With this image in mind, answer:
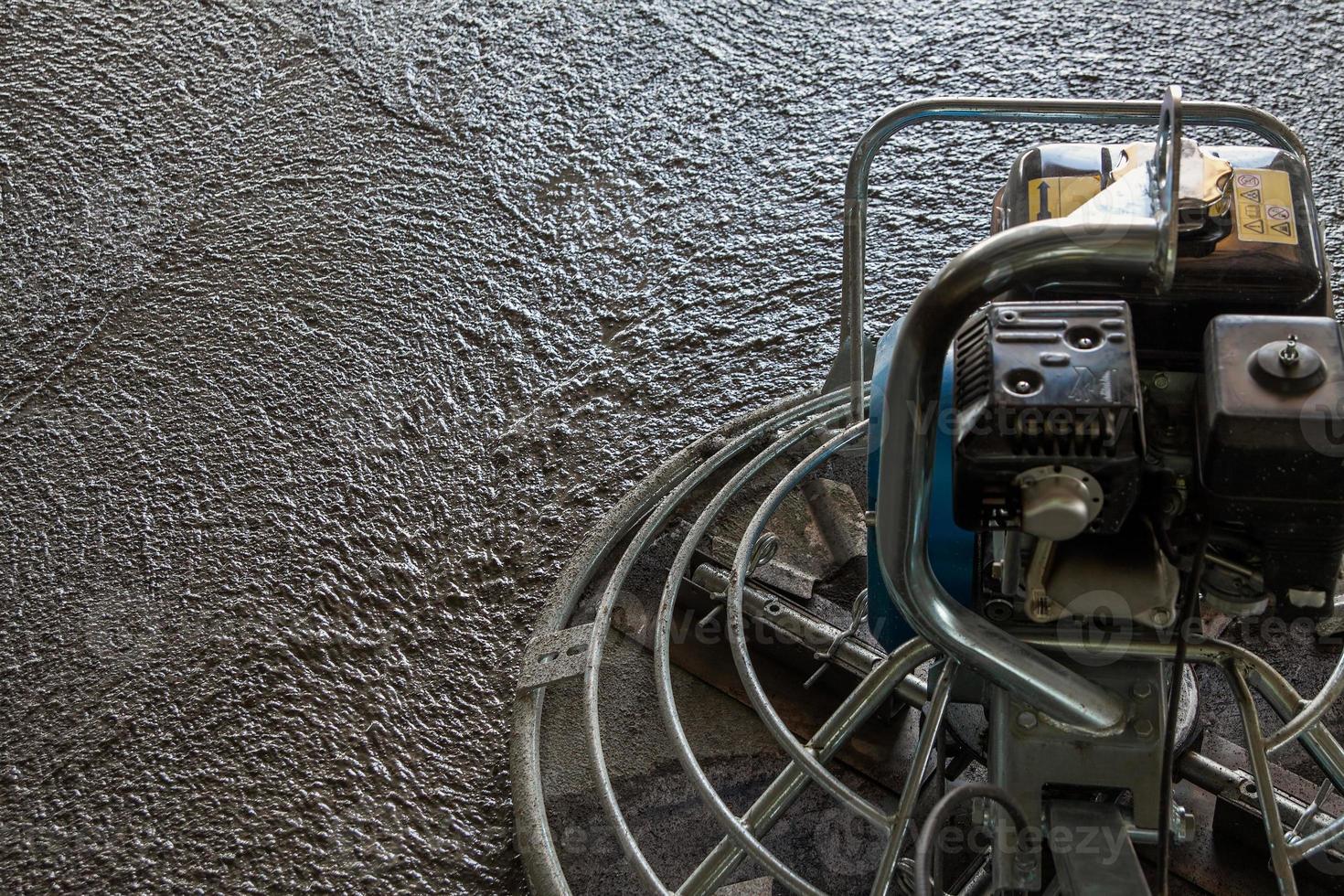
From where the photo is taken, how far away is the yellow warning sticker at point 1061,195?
1260 millimetres

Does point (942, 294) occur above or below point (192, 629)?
above

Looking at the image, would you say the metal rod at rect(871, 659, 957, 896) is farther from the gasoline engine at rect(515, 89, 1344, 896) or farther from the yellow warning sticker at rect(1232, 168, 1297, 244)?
the yellow warning sticker at rect(1232, 168, 1297, 244)

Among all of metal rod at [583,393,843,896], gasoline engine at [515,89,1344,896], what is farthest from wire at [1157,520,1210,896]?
metal rod at [583,393,843,896]

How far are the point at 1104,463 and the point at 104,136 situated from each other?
2.17 m

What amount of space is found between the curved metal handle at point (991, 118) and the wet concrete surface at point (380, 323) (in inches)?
17.0

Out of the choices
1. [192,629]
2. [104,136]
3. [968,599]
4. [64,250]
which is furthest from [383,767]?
[104,136]

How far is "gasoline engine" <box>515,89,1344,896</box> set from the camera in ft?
3.17

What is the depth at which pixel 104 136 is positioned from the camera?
244 centimetres

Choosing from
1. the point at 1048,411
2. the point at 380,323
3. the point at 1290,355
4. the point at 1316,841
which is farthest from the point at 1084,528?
the point at 380,323

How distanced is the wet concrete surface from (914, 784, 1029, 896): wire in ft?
1.98

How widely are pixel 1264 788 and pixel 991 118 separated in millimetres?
784

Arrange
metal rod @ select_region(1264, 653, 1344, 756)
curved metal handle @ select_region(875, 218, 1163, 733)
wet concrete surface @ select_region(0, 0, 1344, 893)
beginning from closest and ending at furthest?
curved metal handle @ select_region(875, 218, 1163, 733)
metal rod @ select_region(1264, 653, 1344, 756)
wet concrete surface @ select_region(0, 0, 1344, 893)

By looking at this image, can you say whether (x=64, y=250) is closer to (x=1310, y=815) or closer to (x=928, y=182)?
(x=928, y=182)

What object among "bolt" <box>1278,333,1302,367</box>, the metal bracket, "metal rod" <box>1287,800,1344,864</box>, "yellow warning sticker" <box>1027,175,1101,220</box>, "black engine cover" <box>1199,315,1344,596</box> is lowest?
the metal bracket
